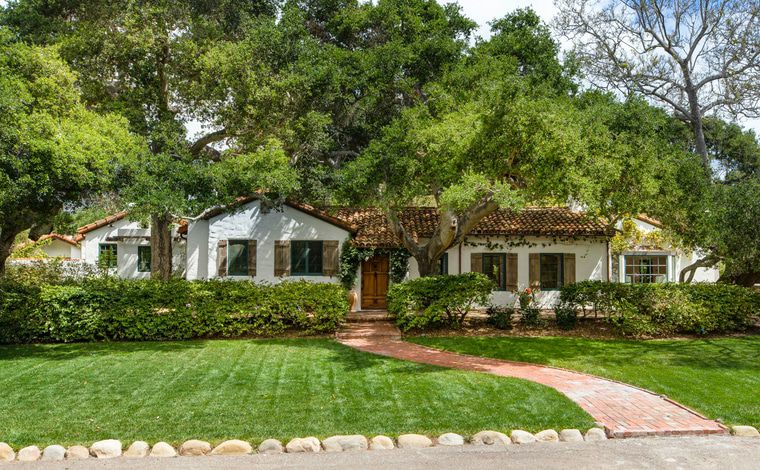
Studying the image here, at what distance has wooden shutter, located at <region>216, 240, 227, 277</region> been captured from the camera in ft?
67.4

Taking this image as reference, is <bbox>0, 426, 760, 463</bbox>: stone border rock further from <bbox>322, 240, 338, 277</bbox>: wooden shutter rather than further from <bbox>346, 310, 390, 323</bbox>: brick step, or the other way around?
<bbox>322, 240, 338, 277</bbox>: wooden shutter

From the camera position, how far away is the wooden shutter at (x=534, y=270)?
21.2 m

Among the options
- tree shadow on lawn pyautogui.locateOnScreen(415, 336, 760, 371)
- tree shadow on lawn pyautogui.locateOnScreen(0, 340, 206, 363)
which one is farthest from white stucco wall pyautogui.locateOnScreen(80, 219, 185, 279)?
tree shadow on lawn pyautogui.locateOnScreen(415, 336, 760, 371)

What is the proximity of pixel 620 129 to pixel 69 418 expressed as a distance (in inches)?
512

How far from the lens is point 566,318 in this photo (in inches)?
648

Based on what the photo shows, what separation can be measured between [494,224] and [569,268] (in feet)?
10.7

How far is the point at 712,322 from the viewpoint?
15461mm

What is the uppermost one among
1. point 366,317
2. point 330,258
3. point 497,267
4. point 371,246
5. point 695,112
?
point 695,112

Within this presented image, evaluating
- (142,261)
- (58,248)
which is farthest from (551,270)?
(58,248)

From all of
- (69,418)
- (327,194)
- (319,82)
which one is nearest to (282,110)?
(319,82)

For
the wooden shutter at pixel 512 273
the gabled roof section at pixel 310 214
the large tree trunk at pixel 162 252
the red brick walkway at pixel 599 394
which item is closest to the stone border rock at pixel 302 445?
the red brick walkway at pixel 599 394

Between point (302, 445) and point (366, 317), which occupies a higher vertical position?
point (366, 317)

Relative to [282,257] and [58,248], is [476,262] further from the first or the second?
[58,248]

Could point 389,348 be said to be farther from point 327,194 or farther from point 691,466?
point 691,466
